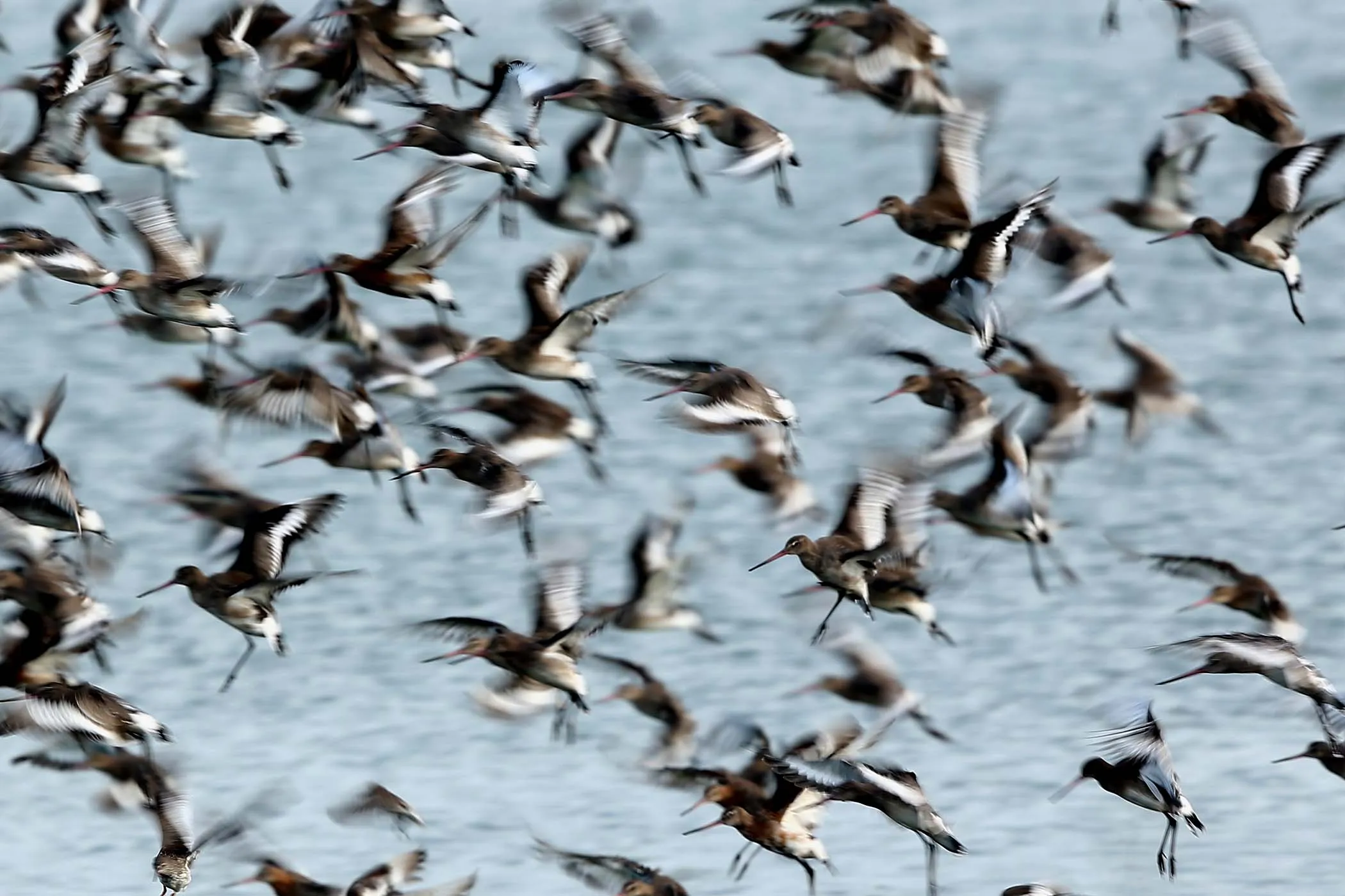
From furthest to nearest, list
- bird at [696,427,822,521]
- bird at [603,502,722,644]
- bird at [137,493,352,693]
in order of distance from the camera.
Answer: bird at [696,427,822,521] < bird at [603,502,722,644] < bird at [137,493,352,693]

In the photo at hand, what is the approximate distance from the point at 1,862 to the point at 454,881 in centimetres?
187

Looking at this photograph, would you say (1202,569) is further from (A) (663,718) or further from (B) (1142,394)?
(A) (663,718)

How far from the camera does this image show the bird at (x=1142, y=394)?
34.9 ft

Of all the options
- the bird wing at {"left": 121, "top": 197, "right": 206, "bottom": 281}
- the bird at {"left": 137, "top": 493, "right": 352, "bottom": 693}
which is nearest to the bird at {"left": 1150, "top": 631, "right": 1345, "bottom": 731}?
the bird at {"left": 137, "top": 493, "right": 352, "bottom": 693}

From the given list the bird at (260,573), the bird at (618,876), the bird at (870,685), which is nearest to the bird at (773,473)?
the bird at (870,685)

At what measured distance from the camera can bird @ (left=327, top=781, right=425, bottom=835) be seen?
9172 mm

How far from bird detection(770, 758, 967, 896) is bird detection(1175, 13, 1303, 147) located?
310 cm

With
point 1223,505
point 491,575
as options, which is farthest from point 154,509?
point 1223,505

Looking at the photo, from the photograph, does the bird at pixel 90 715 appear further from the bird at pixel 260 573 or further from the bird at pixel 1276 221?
the bird at pixel 1276 221

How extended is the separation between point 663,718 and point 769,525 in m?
2.25

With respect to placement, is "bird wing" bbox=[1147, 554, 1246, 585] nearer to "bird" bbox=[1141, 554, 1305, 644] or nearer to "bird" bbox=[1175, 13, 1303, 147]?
"bird" bbox=[1141, 554, 1305, 644]

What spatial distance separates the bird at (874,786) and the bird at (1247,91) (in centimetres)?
310

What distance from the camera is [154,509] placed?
13.1 meters

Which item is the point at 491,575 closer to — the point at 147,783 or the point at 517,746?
the point at 517,746
